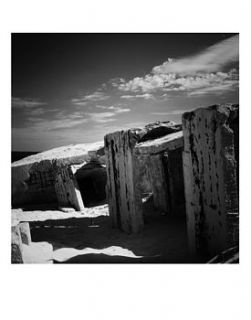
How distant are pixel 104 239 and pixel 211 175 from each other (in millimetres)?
2249

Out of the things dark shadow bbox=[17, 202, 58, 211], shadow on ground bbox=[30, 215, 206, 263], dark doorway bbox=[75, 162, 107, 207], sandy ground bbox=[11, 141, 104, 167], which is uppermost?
sandy ground bbox=[11, 141, 104, 167]

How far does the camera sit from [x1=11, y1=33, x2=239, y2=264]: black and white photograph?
3.43m

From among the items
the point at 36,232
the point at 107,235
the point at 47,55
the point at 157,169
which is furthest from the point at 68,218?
the point at 47,55

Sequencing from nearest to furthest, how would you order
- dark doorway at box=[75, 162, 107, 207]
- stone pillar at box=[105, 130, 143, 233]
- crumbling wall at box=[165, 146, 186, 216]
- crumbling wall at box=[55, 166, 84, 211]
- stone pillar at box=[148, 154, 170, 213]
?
1. stone pillar at box=[105, 130, 143, 233]
2. crumbling wall at box=[165, 146, 186, 216]
3. stone pillar at box=[148, 154, 170, 213]
4. crumbling wall at box=[55, 166, 84, 211]
5. dark doorway at box=[75, 162, 107, 207]

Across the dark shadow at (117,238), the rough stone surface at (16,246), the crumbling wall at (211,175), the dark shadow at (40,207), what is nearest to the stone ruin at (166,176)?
the crumbling wall at (211,175)

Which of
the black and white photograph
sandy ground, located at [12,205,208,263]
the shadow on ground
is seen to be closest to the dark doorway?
sandy ground, located at [12,205,208,263]

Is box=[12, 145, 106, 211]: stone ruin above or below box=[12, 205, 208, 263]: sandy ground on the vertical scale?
above

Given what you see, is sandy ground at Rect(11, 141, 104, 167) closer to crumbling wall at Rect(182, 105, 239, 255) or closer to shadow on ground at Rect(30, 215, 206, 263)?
shadow on ground at Rect(30, 215, 206, 263)

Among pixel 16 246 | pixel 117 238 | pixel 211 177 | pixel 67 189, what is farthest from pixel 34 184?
pixel 211 177

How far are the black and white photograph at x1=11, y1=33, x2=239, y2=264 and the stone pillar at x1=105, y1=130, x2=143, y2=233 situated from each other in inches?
0.7

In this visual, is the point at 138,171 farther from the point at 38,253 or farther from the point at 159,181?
the point at 38,253

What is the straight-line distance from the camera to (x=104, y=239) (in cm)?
473

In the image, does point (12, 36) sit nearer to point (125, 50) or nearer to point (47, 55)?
point (47, 55)

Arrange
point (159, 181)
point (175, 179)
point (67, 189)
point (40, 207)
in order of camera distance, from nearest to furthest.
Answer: point (175, 179)
point (159, 181)
point (67, 189)
point (40, 207)
